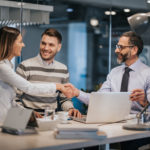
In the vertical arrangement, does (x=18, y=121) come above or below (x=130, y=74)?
below

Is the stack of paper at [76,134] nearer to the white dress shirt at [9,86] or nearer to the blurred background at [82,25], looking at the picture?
the white dress shirt at [9,86]

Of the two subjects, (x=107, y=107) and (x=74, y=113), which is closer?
(x=107, y=107)

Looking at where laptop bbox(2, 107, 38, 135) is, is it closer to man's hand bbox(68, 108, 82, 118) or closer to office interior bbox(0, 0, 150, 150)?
man's hand bbox(68, 108, 82, 118)

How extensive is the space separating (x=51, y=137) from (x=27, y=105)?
4.69ft

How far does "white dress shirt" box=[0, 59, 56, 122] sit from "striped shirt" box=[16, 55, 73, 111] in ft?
2.27

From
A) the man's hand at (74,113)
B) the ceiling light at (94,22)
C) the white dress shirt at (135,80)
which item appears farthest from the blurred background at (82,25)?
the man's hand at (74,113)

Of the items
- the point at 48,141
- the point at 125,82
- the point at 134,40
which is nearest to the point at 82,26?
the point at 134,40

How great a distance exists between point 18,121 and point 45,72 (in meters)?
1.45

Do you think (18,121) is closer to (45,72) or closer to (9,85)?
(9,85)

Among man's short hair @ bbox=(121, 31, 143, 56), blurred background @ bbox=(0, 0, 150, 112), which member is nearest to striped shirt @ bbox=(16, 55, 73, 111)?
man's short hair @ bbox=(121, 31, 143, 56)

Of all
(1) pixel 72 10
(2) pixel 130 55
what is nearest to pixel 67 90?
(2) pixel 130 55

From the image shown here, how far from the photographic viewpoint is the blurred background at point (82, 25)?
4.97 metres

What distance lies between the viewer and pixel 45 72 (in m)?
3.93

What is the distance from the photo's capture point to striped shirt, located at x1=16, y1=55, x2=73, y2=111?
3828 mm
